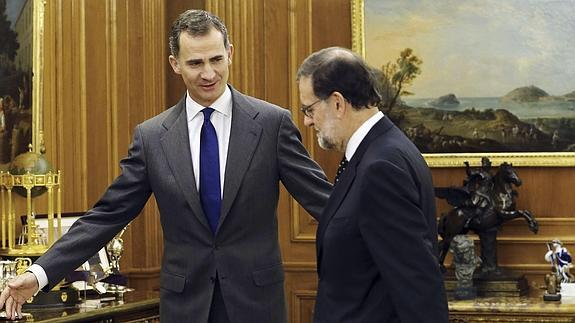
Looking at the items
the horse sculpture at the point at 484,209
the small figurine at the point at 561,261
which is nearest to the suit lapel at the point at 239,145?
the horse sculpture at the point at 484,209

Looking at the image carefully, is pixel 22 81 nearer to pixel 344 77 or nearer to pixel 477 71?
pixel 477 71

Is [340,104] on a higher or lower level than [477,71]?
lower

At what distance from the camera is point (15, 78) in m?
6.09

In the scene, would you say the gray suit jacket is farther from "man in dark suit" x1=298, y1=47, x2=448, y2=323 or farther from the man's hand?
"man in dark suit" x1=298, y1=47, x2=448, y2=323

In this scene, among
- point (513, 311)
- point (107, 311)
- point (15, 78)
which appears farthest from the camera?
point (513, 311)

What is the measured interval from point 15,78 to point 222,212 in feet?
8.25

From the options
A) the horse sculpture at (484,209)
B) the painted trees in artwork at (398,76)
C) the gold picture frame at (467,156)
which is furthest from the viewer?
the painted trees in artwork at (398,76)

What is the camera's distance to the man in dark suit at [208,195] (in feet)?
13.1

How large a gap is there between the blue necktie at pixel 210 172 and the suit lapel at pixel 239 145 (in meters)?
0.04

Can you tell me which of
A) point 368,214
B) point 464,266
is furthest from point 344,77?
point 464,266

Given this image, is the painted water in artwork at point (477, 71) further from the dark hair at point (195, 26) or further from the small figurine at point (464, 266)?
the dark hair at point (195, 26)

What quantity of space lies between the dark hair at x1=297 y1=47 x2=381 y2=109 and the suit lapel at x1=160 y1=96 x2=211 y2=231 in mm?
989

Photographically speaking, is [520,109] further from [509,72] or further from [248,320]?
[248,320]

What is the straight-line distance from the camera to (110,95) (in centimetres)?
693
